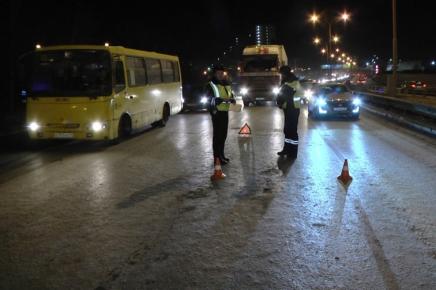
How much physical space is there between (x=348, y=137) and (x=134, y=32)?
96.7ft

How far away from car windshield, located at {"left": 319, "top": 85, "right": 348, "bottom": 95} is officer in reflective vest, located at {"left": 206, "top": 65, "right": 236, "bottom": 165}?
11.2m

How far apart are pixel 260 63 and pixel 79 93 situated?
744 inches

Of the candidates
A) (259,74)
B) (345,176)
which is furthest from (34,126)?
(259,74)

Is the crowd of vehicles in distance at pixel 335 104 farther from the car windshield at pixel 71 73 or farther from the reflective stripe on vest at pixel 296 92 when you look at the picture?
the car windshield at pixel 71 73

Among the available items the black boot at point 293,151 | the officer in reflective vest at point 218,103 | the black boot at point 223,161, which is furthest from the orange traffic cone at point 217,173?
the black boot at point 293,151

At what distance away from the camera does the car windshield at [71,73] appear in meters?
13.4

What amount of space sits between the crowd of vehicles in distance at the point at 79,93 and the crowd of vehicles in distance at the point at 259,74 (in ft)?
52.9

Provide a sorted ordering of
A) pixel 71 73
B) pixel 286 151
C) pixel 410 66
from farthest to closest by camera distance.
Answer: pixel 410 66 < pixel 71 73 < pixel 286 151

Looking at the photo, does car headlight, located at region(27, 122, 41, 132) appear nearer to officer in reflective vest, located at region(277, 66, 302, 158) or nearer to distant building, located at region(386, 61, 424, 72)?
officer in reflective vest, located at region(277, 66, 302, 158)

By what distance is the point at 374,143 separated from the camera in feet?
44.5

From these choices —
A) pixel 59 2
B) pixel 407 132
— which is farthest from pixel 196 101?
pixel 407 132

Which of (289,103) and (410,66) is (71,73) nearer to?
(289,103)

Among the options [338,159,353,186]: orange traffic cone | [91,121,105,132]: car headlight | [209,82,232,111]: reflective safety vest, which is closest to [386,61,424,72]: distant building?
[91,121,105,132]: car headlight

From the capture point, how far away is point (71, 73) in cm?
1356
